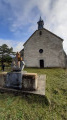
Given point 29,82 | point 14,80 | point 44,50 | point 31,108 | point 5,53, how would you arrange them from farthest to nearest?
1. point 5,53
2. point 44,50
3. point 14,80
4. point 29,82
5. point 31,108

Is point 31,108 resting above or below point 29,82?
below

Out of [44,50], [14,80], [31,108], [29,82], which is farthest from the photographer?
[44,50]

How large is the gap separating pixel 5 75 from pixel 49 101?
281 centimetres

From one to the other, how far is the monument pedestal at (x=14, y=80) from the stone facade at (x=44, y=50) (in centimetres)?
1089

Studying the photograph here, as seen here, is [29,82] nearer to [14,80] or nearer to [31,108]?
[14,80]

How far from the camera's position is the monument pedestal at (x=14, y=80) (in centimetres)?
387

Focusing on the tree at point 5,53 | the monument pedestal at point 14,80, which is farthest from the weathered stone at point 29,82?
the tree at point 5,53

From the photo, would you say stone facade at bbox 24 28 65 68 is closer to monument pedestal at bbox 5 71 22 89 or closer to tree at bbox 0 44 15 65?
tree at bbox 0 44 15 65

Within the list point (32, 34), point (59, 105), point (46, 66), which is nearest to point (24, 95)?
point (59, 105)

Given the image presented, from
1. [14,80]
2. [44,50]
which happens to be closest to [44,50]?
[44,50]

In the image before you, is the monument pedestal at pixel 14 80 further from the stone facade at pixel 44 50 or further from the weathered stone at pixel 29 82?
the stone facade at pixel 44 50

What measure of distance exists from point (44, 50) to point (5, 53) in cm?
865

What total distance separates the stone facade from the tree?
11.2ft

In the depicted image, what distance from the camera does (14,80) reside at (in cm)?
400
